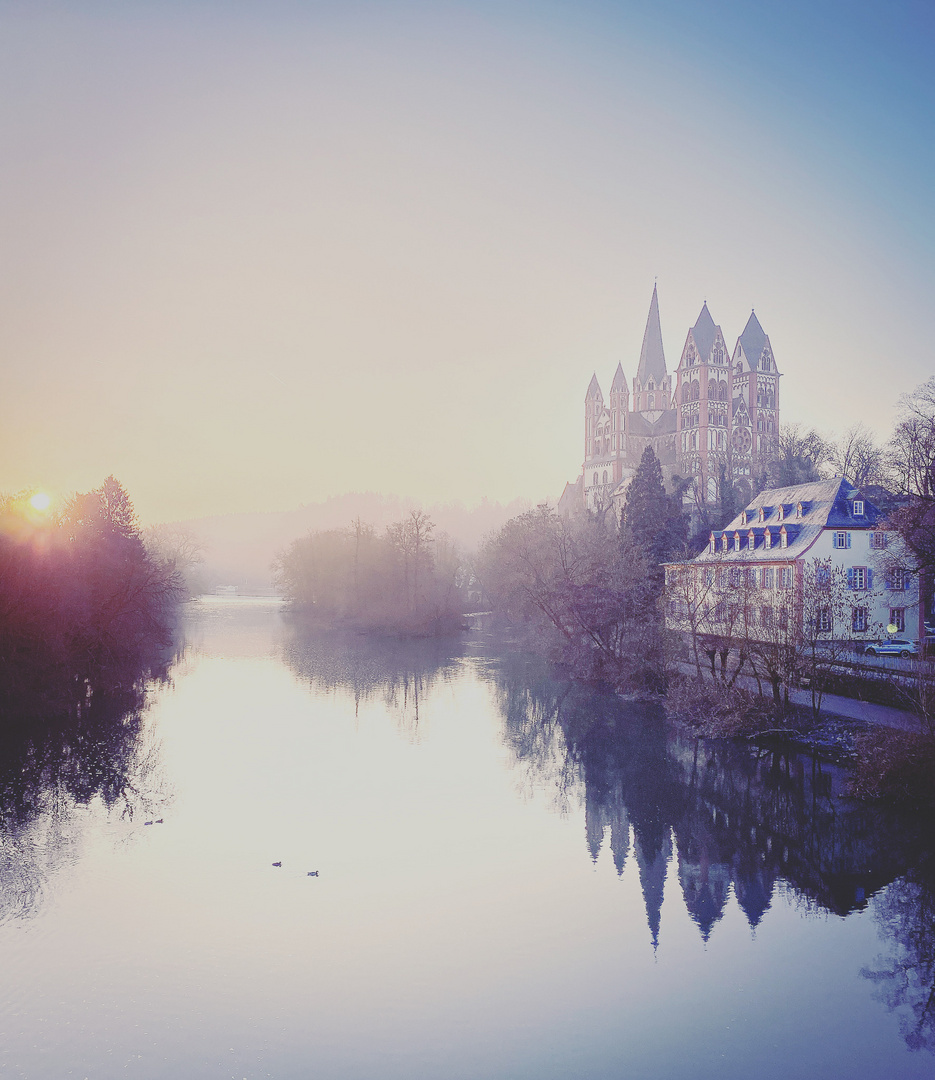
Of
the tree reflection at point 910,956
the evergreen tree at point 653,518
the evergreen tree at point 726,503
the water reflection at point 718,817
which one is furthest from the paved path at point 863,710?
the evergreen tree at point 726,503

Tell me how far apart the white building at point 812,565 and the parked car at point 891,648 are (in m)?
0.73

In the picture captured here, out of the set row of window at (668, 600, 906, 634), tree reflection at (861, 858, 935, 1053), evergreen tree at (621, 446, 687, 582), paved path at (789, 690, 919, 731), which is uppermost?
evergreen tree at (621, 446, 687, 582)

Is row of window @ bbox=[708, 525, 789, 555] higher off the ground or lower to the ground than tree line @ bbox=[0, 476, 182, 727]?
higher

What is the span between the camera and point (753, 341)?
4611 inches

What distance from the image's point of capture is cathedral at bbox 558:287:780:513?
113438 mm

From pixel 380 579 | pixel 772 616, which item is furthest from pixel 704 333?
pixel 772 616

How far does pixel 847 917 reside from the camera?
15.7 metres

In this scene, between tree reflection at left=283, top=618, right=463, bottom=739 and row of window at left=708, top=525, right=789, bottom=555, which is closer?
tree reflection at left=283, top=618, right=463, bottom=739

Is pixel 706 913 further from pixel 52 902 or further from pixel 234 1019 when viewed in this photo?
pixel 52 902

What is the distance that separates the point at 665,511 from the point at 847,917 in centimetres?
4263

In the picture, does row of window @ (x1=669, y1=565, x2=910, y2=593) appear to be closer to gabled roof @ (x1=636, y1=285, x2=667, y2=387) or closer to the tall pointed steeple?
the tall pointed steeple

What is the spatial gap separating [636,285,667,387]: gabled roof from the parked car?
95427 mm

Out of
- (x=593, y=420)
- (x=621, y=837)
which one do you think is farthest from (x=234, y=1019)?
(x=593, y=420)

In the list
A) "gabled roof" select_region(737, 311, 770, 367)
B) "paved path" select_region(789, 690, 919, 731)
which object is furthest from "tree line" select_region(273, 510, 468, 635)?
"gabled roof" select_region(737, 311, 770, 367)
